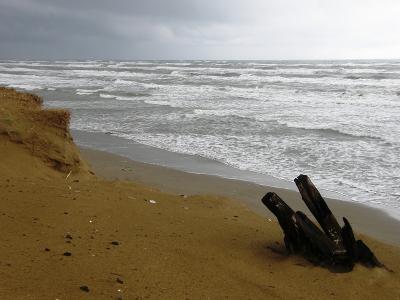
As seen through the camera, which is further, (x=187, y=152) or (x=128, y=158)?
(x=187, y=152)

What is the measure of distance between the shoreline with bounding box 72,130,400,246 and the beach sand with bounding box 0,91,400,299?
5.20ft

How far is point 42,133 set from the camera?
7.36 meters

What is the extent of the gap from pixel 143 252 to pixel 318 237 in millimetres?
1590

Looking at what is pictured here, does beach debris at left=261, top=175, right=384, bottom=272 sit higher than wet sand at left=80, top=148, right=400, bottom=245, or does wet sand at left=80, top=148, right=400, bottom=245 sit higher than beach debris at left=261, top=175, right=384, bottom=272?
beach debris at left=261, top=175, right=384, bottom=272

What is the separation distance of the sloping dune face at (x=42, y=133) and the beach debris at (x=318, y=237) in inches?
161

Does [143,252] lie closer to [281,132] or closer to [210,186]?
[210,186]

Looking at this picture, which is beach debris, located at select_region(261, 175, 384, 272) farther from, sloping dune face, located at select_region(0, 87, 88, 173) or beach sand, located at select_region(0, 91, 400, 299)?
sloping dune face, located at select_region(0, 87, 88, 173)

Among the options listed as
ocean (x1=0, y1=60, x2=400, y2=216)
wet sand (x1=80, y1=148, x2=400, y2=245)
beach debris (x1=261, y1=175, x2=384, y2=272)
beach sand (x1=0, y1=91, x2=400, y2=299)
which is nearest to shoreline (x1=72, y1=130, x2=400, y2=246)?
wet sand (x1=80, y1=148, x2=400, y2=245)

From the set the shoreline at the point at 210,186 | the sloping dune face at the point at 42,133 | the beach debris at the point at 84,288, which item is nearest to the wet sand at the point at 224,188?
the shoreline at the point at 210,186

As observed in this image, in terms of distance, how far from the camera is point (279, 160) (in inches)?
442

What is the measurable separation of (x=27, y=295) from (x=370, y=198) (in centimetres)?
677

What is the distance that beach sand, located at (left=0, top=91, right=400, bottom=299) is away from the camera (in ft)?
10.9

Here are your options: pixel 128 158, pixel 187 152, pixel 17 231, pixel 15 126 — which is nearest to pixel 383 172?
pixel 187 152

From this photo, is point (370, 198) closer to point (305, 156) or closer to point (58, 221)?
point (305, 156)
